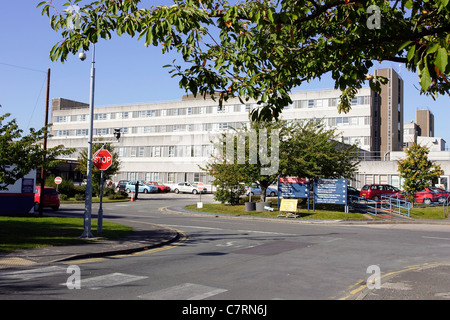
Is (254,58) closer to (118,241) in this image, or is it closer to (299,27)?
(299,27)

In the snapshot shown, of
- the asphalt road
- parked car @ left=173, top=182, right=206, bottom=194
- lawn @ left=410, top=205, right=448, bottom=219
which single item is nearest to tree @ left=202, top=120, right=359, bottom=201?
lawn @ left=410, top=205, right=448, bottom=219

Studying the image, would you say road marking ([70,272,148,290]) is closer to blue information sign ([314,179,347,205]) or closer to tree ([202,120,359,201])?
tree ([202,120,359,201])

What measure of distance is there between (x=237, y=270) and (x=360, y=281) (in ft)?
8.95

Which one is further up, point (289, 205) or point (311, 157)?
point (311, 157)

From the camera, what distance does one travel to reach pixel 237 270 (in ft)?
31.6

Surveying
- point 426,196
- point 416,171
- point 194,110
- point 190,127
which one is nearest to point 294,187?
point 416,171

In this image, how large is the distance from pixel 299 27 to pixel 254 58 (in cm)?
107

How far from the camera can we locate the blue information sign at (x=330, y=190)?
2800cm

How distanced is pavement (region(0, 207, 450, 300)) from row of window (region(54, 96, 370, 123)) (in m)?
46.4

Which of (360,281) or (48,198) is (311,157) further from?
(360,281)

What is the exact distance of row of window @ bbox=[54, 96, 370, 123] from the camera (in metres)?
64.0

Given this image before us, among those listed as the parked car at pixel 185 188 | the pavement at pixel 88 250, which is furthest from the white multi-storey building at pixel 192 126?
the pavement at pixel 88 250

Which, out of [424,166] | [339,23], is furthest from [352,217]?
[339,23]

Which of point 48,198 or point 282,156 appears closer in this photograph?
point 48,198
